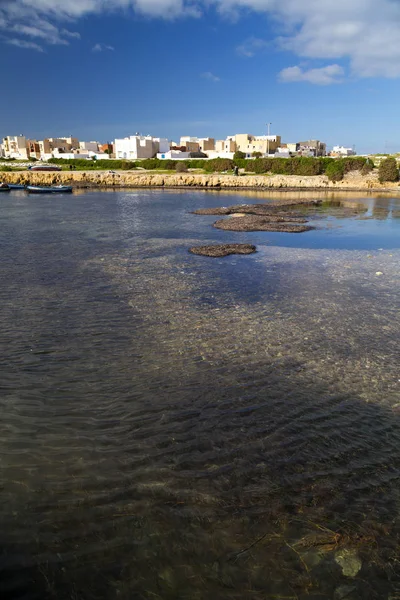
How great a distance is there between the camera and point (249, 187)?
84.8m

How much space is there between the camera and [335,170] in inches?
3462

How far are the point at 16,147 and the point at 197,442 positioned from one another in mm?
221065

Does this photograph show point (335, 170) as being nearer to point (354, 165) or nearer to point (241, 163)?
point (354, 165)

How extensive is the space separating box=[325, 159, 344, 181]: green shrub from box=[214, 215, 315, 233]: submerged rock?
56.2 m

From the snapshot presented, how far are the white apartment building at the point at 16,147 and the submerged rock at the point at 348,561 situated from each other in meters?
192

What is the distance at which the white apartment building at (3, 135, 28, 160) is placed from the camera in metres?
178

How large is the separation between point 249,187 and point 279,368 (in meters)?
80.3

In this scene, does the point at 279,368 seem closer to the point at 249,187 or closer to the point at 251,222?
the point at 251,222

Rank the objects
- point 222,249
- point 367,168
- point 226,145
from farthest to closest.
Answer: point 226,145 < point 367,168 < point 222,249

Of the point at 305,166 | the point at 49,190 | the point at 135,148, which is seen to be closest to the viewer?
the point at 49,190

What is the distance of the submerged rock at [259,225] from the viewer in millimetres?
32156

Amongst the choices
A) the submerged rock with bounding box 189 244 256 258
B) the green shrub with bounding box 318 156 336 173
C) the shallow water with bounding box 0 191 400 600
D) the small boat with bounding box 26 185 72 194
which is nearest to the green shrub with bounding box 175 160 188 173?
the green shrub with bounding box 318 156 336 173

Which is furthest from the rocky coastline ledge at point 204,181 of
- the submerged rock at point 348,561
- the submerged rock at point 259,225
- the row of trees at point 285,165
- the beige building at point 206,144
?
the beige building at point 206,144

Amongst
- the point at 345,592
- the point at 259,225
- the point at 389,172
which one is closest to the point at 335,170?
the point at 389,172
